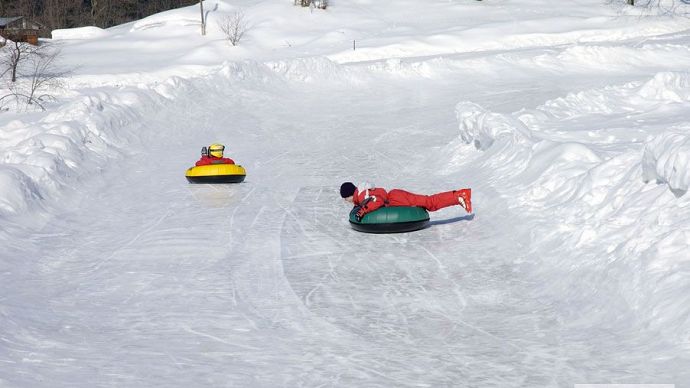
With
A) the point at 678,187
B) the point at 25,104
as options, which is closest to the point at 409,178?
the point at 678,187

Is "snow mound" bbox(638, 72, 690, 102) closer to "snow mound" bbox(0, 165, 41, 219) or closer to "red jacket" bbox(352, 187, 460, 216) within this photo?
"red jacket" bbox(352, 187, 460, 216)

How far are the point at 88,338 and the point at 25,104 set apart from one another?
1014 inches

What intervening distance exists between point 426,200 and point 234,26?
3543 cm

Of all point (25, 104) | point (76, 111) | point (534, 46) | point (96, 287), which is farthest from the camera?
point (534, 46)

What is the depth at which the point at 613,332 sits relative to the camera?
6.46 metres

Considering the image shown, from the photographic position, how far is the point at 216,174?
44.4 feet

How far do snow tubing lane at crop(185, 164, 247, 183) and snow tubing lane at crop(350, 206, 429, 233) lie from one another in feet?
12.6

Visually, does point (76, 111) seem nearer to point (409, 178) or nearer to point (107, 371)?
point (409, 178)

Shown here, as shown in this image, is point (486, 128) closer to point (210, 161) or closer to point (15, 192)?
point (210, 161)

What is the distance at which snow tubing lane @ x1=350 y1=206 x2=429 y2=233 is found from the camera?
10109mm

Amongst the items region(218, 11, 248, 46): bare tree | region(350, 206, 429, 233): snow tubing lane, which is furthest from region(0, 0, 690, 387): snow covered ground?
region(218, 11, 248, 46): bare tree

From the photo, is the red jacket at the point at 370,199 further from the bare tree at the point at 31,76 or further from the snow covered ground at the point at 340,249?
the bare tree at the point at 31,76

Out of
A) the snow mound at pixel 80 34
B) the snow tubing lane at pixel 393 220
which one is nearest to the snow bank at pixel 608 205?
the snow tubing lane at pixel 393 220

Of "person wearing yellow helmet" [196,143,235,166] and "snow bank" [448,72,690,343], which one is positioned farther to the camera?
"person wearing yellow helmet" [196,143,235,166]
